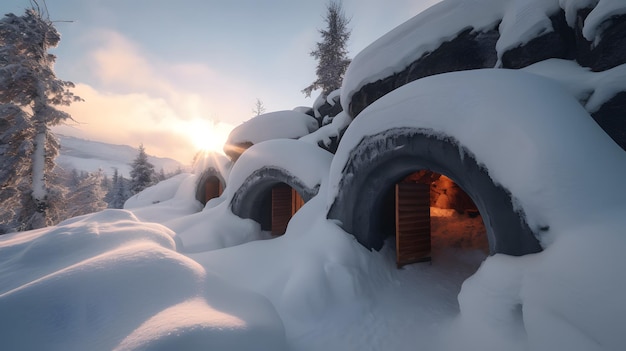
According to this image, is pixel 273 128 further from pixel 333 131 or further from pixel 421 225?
pixel 421 225

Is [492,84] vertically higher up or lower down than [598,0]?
lower down

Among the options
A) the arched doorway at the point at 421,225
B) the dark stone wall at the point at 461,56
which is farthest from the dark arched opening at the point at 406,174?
the dark stone wall at the point at 461,56

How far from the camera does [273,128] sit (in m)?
12.9

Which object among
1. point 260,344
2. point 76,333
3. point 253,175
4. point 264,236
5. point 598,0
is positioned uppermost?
point 598,0

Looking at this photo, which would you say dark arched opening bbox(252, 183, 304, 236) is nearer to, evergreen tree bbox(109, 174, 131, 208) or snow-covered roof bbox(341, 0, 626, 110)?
snow-covered roof bbox(341, 0, 626, 110)

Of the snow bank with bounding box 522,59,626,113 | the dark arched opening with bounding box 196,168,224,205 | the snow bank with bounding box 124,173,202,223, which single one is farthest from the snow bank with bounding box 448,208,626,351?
the dark arched opening with bounding box 196,168,224,205

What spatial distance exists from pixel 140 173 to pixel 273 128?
19.0m

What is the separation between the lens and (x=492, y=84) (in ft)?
10.1

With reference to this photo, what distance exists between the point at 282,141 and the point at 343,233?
4110 mm

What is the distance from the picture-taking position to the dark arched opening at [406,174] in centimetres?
255

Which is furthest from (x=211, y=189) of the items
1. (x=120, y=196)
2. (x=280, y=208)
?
(x=120, y=196)

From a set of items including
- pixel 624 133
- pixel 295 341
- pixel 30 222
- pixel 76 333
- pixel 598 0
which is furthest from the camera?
pixel 30 222

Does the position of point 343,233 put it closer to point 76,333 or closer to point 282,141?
point 76,333

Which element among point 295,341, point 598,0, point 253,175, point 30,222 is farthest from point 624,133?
point 30,222
